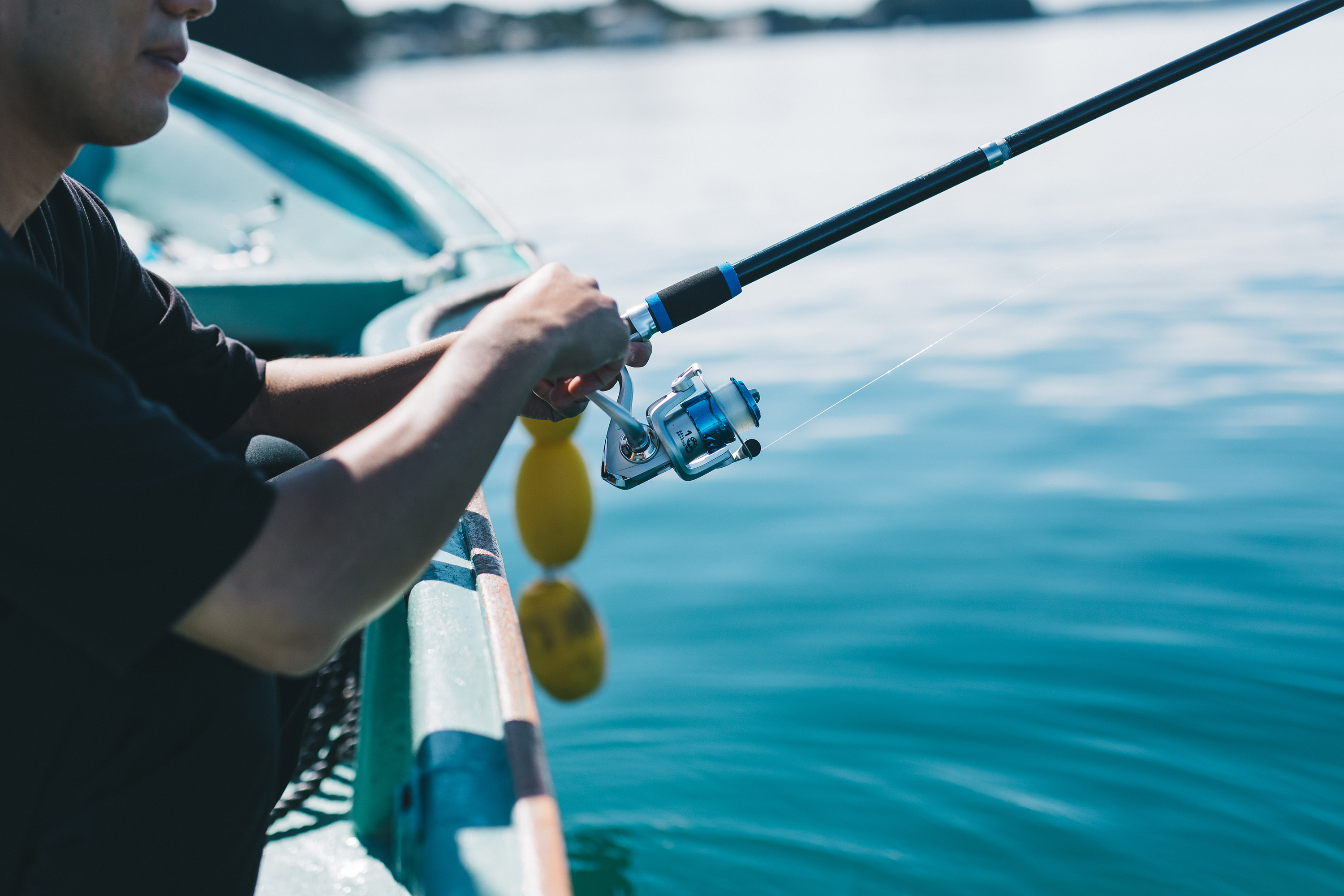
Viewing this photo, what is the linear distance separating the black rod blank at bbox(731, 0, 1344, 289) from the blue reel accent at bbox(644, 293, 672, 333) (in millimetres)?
13

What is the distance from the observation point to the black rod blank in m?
1.86

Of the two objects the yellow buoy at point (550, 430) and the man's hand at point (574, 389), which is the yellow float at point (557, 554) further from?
the man's hand at point (574, 389)

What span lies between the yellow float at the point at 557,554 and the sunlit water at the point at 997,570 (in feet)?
0.43

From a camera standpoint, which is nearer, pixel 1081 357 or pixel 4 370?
pixel 4 370

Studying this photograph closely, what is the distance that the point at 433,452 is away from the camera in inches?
43.1

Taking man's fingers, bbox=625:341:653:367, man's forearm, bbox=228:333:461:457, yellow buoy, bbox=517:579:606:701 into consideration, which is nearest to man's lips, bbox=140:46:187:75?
man's forearm, bbox=228:333:461:457

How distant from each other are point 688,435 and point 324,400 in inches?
22.1

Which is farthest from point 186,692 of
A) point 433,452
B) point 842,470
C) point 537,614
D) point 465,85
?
point 465,85

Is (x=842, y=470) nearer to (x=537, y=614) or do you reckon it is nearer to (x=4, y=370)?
(x=537, y=614)

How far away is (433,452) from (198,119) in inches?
182

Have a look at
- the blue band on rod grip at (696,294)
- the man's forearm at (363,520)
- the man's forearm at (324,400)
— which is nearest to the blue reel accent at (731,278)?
the blue band on rod grip at (696,294)

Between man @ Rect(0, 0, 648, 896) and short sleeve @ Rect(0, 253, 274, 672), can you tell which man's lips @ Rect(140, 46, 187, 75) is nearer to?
man @ Rect(0, 0, 648, 896)

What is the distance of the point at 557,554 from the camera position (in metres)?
3.29

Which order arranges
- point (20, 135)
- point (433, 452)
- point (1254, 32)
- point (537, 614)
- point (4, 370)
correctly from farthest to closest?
point (537, 614), point (1254, 32), point (20, 135), point (433, 452), point (4, 370)
